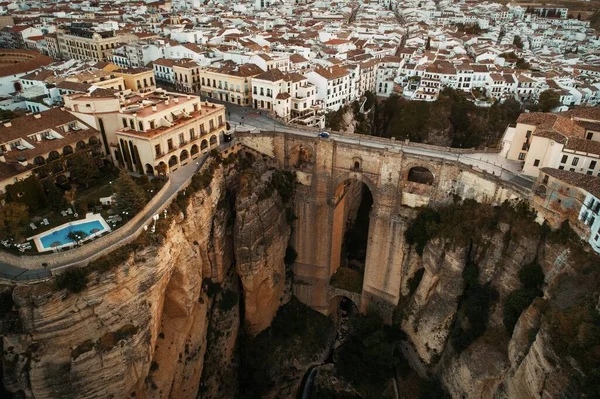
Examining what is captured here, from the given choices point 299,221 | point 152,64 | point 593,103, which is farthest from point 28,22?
point 593,103

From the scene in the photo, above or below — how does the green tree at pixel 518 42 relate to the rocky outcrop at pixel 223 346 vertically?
above

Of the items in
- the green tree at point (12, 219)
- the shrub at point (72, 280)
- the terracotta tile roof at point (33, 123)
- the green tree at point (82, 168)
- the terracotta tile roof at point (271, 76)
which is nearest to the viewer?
the shrub at point (72, 280)

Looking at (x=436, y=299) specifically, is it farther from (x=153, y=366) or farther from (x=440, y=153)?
(x=153, y=366)

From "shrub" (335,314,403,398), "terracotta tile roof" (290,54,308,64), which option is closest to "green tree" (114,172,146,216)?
"shrub" (335,314,403,398)

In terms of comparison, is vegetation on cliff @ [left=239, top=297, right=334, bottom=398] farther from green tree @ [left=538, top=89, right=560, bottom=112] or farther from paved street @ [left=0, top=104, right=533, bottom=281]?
green tree @ [left=538, top=89, right=560, bottom=112]

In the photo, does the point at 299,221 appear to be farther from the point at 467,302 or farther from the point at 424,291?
the point at 467,302

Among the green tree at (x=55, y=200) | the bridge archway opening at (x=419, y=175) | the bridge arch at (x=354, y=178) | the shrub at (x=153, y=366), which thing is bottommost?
the shrub at (x=153, y=366)

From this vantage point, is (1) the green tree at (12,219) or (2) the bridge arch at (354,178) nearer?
(1) the green tree at (12,219)

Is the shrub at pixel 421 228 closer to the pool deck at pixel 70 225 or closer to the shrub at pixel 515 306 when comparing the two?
the shrub at pixel 515 306

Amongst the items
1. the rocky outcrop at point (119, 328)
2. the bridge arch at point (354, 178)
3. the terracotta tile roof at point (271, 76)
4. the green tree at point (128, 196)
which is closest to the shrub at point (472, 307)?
the bridge arch at point (354, 178)
